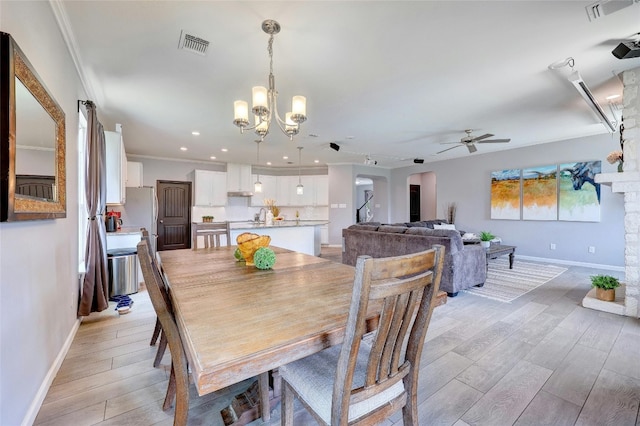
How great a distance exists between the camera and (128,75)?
2.80m

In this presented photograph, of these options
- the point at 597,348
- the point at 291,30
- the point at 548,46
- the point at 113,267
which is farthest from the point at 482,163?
the point at 113,267

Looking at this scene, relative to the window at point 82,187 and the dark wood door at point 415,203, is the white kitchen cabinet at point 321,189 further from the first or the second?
the window at point 82,187

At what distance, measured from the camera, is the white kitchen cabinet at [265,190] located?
8.09m

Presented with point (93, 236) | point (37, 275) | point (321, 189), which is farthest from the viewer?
point (321, 189)

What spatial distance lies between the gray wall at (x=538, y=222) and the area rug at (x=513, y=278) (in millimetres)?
573

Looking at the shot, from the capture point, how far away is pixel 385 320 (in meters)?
0.91

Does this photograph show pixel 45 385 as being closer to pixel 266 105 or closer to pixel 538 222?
pixel 266 105

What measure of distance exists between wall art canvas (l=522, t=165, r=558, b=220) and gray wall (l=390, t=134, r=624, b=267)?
160 mm

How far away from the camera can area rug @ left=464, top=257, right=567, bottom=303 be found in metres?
3.62

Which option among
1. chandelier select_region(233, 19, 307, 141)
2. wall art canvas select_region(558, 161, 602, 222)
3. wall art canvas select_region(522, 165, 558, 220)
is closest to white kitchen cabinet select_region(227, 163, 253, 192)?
chandelier select_region(233, 19, 307, 141)

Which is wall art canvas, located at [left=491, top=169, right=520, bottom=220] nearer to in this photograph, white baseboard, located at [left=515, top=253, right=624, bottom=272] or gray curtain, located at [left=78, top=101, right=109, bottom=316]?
white baseboard, located at [left=515, top=253, right=624, bottom=272]

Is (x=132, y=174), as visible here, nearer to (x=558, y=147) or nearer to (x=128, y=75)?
(x=128, y=75)

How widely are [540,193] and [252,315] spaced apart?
6.80 m

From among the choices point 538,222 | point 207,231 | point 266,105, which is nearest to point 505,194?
point 538,222
